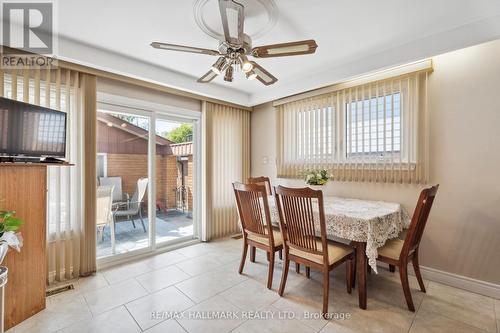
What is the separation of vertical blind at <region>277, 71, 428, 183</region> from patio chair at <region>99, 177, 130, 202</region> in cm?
245

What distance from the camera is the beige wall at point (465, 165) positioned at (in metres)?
2.14

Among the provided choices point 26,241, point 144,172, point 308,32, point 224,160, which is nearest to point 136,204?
point 144,172

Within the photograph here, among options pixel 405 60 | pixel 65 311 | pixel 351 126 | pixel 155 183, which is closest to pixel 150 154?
pixel 155 183

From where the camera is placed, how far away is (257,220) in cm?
243

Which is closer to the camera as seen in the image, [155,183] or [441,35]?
[441,35]

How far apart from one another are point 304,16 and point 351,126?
1583 mm

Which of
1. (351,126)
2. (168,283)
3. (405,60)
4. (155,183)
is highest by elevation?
(405,60)

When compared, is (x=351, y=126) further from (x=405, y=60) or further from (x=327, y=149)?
(x=405, y=60)

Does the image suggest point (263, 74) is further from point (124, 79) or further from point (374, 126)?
point (124, 79)

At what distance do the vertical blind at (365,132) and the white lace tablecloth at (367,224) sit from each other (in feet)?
1.97

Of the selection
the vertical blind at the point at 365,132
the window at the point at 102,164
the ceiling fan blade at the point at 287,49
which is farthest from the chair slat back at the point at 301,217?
the window at the point at 102,164

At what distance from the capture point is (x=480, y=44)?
7.04 feet

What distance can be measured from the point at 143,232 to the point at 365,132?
3.29 meters

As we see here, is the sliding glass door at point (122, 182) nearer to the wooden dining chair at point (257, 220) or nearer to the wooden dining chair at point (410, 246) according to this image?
the wooden dining chair at point (257, 220)
